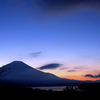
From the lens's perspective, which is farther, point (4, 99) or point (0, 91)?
point (0, 91)

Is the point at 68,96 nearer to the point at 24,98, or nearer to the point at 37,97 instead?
the point at 37,97

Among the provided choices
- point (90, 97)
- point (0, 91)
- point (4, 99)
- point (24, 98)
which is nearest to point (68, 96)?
point (90, 97)

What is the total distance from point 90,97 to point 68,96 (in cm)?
207

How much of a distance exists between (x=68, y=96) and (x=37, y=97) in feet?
9.73

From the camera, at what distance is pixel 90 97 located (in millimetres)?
17469

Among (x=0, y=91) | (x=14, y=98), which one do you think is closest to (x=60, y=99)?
(x=14, y=98)

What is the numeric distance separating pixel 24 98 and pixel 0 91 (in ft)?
12.2

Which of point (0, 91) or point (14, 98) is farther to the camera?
point (0, 91)

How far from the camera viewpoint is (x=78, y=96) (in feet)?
58.1

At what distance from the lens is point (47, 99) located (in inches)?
661

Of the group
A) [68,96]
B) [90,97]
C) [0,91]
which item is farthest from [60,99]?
[0,91]

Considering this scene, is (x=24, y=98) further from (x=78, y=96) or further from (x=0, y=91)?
(x=78, y=96)

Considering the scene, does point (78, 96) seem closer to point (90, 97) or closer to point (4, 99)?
point (90, 97)

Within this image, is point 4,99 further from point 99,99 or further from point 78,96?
point 99,99
